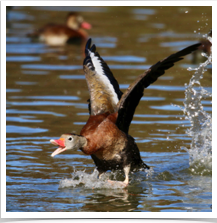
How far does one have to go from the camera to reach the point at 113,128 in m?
6.24

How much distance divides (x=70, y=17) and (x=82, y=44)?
5.87ft

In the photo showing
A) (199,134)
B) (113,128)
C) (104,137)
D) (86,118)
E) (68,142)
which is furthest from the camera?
(86,118)

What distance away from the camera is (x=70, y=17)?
17.4 meters

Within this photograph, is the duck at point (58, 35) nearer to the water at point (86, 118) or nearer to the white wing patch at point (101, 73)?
the water at point (86, 118)

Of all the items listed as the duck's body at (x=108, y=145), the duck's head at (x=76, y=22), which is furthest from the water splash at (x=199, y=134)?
the duck's head at (x=76, y=22)

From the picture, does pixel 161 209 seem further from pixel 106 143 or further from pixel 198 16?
pixel 198 16

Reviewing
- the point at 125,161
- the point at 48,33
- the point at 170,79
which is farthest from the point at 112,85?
the point at 48,33

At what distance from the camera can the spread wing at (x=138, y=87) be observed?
5.94 m

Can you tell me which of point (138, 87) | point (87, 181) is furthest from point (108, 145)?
point (138, 87)

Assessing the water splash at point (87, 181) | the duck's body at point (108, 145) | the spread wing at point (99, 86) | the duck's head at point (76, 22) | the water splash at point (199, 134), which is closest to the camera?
the duck's body at point (108, 145)

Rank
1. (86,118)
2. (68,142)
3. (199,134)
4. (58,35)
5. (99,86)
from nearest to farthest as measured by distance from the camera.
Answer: (68,142) → (99,86) → (199,134) → (86,118) → (58,35)

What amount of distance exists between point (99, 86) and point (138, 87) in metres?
1.08

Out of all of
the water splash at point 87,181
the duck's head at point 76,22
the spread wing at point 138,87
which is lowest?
the water splash at point 87,181

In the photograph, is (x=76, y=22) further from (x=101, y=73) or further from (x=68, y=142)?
(x=68, y=142)
